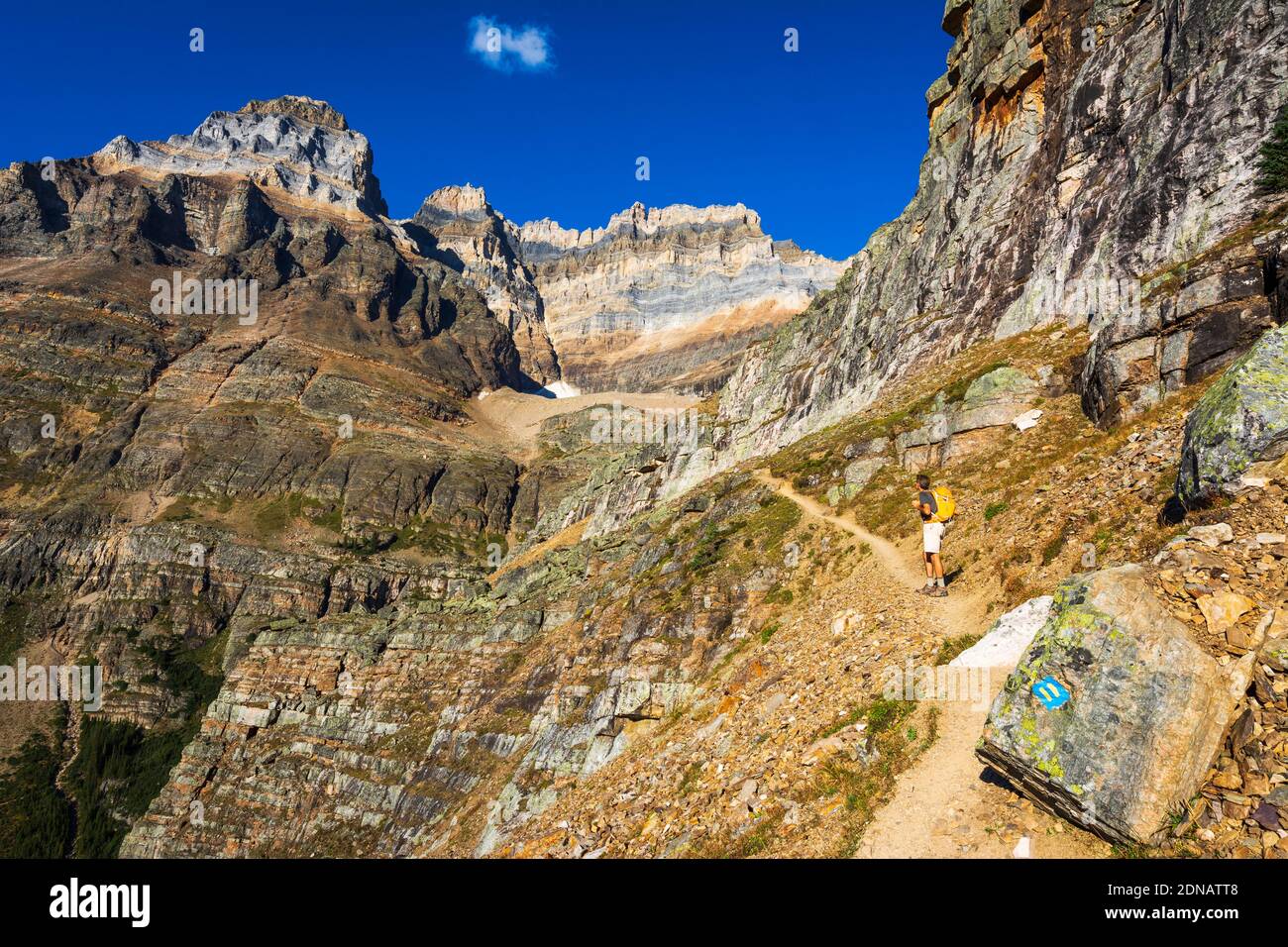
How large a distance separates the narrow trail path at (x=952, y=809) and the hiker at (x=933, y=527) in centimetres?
634

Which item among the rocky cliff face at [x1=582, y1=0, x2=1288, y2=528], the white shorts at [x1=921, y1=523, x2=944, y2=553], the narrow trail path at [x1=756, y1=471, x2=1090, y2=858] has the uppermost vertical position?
the rocky cliff face at [x1=582, y1=0, x2=1288, y2=528]

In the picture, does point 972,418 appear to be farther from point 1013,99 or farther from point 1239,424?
point 1013,99

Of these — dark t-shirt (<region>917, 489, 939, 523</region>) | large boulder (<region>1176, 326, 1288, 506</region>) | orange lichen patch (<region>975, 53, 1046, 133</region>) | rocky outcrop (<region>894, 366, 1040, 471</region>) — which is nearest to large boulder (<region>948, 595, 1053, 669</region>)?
large boulder (<region>1176, 326, 1288, 506</region>)

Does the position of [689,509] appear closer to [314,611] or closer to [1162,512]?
[1162,512]

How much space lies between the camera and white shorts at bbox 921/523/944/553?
62.7ft

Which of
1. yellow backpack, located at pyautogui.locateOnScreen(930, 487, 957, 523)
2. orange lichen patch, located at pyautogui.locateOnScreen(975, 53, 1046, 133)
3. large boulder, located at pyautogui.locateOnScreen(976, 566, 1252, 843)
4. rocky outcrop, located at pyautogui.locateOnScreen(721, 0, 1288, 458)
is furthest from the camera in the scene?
orange lichen patch, located at pyautogui.locateOnScreen(975, 53, 1046, 133)

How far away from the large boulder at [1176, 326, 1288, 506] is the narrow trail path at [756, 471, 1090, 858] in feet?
15.8

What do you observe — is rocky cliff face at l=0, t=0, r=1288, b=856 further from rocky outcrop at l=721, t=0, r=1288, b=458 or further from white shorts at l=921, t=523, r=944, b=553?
white shorts at l=921, t=523, r=944, b=553

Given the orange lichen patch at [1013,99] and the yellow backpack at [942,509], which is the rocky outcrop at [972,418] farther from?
the orange lichen patch at [1013,99]

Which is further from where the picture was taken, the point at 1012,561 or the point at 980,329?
the point at 980,329

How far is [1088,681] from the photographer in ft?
29.7

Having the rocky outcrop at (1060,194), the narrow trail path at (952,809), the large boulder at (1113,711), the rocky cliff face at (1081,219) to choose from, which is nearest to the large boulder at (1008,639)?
the narrow trail path at (952,809)
